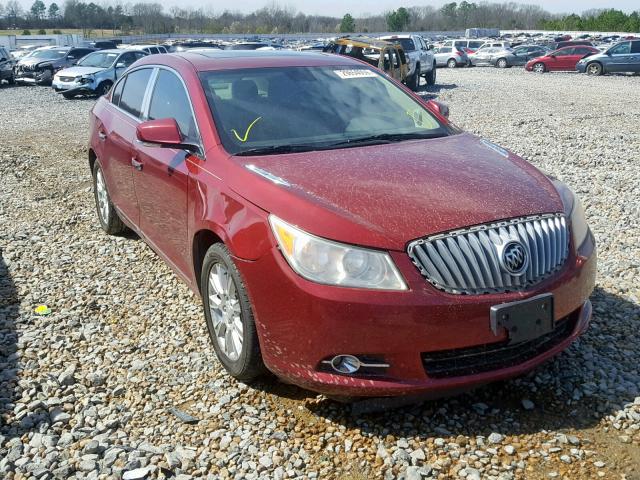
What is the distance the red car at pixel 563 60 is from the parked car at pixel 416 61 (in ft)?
41.5

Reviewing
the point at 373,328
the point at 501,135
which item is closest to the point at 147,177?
the point at 373,328

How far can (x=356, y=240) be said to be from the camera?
2.91 meters

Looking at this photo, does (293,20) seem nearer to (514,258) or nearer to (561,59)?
(561,59)

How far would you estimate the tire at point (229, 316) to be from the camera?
3287 mm

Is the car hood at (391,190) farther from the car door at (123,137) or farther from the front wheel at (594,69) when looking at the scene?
the front wheel at (594,69)

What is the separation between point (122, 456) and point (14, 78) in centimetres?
2936

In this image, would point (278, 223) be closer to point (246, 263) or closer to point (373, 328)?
point (246, 263)

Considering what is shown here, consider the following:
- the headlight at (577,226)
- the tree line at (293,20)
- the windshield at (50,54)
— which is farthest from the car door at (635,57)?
the tree line at (293,20)

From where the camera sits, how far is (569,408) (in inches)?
131

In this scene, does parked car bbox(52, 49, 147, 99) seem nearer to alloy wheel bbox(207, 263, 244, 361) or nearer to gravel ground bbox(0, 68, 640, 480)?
gravel ground bbox(0, 68, 640, 480)

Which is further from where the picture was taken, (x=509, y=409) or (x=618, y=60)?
(x=618, y=60)

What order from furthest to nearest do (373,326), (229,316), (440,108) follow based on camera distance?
(440,108) → (229,316) → (373,326)

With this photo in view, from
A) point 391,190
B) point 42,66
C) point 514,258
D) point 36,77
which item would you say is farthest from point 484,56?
point 514,258

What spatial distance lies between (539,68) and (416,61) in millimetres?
15559
